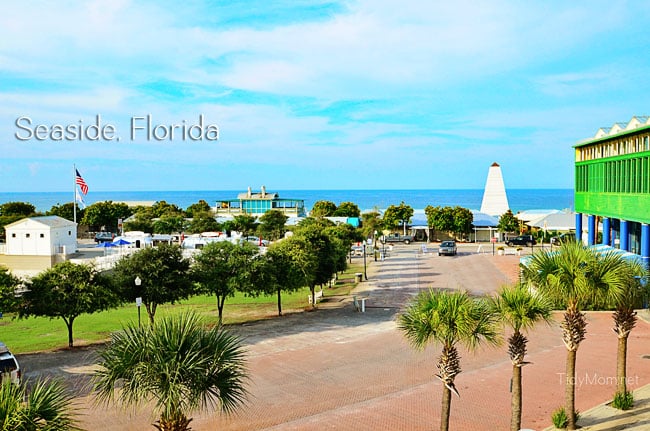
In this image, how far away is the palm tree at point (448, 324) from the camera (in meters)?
10.9

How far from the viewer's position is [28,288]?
20781mm

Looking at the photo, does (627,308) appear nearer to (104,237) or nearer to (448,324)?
(448,324)

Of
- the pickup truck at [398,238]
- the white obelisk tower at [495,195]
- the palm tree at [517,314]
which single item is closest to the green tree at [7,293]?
the palm tree at [517,314]

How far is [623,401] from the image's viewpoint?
1305 centimetres

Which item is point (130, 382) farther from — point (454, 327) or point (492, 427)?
point (492, 427)

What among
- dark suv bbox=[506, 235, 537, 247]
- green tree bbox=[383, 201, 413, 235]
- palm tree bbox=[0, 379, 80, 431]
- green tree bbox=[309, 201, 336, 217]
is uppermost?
green tree bbox=[309, 201, 336, 217]

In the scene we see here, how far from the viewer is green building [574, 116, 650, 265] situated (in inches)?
1102

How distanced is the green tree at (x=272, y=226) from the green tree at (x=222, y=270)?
38.5 meters

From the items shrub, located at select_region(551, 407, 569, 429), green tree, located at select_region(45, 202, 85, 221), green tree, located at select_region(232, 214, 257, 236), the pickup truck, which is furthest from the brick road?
green tree, located at select_region(45, 202, 85, 221)

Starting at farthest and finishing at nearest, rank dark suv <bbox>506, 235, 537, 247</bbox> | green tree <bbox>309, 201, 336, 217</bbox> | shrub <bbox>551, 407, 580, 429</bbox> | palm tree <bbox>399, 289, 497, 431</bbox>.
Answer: green tree <bbox>309, 201, 336, 217</bbox> → dark suv <bbox>506, 235, 537, 247</bbox> → shrub <bbox>551, 407, 580, 429</bbox> → palm tree <bbox>399, 289, 497, 431</bbox>

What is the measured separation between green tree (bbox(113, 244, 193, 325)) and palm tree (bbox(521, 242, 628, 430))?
15.1 m

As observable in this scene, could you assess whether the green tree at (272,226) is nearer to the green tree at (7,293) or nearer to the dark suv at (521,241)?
the dark suv at (521,241)

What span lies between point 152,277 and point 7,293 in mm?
5233

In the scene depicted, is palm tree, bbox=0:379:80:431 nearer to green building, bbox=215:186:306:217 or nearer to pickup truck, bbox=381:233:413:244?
pickup truck, bbox=381:233:413:244
